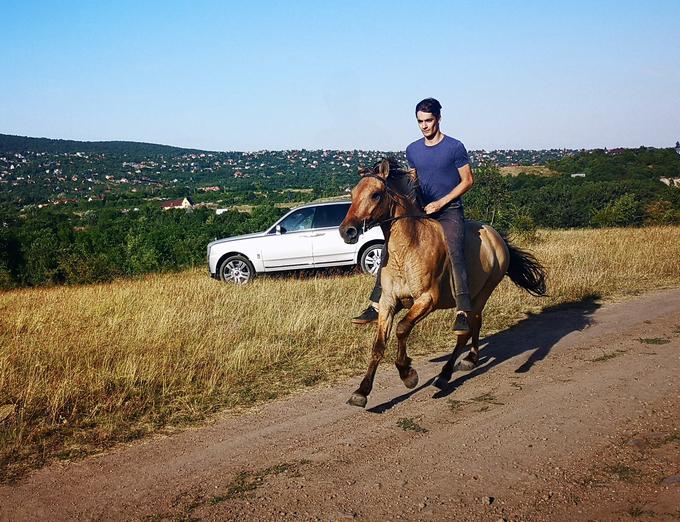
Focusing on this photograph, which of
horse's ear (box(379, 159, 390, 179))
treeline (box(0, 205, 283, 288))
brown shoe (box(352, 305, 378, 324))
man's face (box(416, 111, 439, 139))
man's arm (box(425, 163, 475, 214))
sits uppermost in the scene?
man's face (box(416, 111, 439, 139))

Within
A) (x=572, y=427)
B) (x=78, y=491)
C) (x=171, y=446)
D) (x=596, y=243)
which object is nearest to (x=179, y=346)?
(x=171, y=446)

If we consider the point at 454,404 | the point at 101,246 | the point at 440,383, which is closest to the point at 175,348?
the point at 440,383

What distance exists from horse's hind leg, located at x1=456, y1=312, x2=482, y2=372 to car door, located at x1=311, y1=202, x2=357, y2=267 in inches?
307

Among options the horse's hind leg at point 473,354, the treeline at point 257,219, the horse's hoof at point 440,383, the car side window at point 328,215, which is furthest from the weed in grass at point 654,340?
the treeline at point 257,219

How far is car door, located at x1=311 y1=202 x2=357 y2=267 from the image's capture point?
1512 cm

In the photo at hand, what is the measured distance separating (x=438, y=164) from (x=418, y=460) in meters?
3.04

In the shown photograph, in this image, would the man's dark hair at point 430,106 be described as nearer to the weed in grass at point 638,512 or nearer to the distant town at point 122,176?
the weed in grass at point 638,512

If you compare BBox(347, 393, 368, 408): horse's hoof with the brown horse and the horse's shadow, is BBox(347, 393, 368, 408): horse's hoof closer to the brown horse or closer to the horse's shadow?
the brown horse

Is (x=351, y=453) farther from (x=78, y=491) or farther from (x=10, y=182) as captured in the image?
(x=10, y=182)

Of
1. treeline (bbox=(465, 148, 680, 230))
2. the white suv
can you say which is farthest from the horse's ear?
treeline (bbox=(465, 148, 680, 230))

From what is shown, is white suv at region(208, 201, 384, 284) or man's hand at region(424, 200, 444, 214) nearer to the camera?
man's hand at region(424, 200, 444, 214)

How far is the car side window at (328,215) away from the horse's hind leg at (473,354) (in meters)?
8.11

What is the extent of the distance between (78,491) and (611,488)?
11.3 feet

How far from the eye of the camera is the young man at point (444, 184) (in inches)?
251
